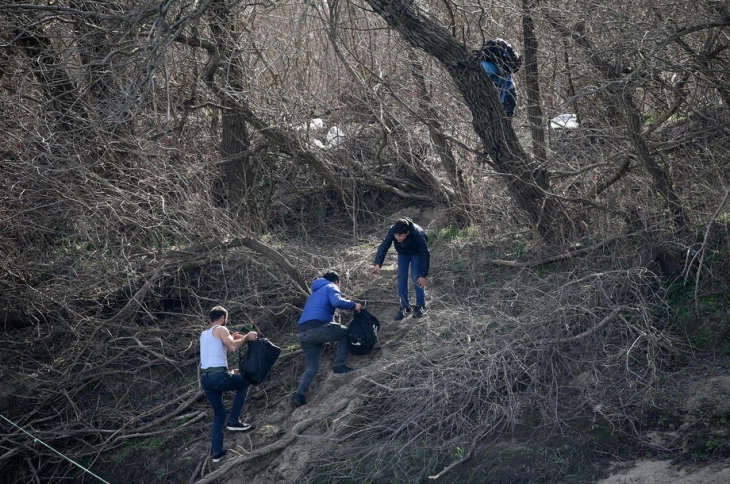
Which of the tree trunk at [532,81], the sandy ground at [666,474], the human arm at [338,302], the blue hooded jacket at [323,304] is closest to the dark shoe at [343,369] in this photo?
the blue hooded jacket at [323,304]

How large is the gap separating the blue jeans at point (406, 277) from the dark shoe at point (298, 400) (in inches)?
65.8

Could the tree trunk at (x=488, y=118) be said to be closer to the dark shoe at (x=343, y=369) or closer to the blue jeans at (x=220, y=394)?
the dark shoe at (x=343, y=369)

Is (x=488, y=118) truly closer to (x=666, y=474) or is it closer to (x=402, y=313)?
(x=402, y=313)

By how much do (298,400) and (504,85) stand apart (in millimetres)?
4688

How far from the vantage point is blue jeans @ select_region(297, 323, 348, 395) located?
31.5ft

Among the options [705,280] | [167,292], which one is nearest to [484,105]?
[705,280]

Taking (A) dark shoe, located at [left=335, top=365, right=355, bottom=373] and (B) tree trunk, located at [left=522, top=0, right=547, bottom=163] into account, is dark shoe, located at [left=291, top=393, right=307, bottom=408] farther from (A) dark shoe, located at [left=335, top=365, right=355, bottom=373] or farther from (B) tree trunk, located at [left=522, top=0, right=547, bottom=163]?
(B) tree trunk, located at [left=522, top=0, right=547, bottom=163]

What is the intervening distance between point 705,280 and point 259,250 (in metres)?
5.29

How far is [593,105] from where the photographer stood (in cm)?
1023

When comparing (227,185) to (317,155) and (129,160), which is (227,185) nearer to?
(317,155)

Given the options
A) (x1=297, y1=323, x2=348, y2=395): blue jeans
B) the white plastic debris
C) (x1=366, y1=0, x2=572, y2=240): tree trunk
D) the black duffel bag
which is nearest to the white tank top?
the black duffel bag

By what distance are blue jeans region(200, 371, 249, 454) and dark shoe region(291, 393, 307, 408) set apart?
1.93 ft

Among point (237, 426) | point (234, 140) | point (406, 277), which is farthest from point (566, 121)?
point (234, 140)

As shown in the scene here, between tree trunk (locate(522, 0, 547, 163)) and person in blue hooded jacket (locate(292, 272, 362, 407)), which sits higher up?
tree trunk (locate(522, 0, 547, 163))
